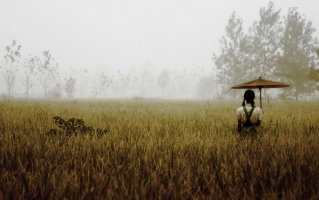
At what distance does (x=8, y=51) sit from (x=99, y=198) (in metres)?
42.1

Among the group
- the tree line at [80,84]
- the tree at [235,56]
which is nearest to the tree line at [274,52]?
the tree at [235,56]

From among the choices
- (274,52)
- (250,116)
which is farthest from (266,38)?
(250,116)

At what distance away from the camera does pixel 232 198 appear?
1.29m

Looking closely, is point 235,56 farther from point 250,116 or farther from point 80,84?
point 80,84

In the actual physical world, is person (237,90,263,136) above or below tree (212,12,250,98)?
below

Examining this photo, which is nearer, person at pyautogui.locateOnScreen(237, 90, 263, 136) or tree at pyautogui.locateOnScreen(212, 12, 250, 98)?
person at pyautogui.locateOnScreen(237, 90, 263, 136)

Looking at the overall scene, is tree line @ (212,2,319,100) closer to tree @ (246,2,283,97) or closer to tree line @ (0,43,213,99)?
tree @ (246,2,283,97)

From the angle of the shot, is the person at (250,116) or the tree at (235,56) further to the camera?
the tree at (235,56)

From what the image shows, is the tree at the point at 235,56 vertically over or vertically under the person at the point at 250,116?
over

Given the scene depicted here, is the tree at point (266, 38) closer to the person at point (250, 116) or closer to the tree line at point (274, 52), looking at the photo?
the tree line at point (274, 52)

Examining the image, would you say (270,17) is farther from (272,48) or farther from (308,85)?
(308,85)

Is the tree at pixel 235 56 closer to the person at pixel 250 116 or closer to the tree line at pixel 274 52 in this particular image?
the tree line at pixel 274 52

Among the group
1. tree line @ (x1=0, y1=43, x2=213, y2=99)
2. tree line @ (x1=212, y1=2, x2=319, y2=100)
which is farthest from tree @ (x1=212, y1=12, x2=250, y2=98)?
tree line @ (x1=0, y1=43, x2=213, y2=99)

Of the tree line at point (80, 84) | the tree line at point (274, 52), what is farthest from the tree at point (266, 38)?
the tree line at point (80, 84)
